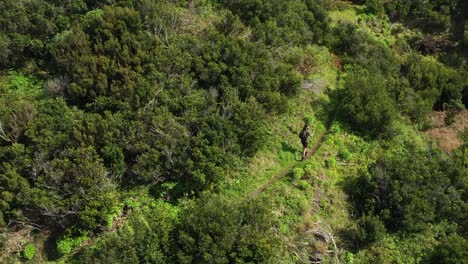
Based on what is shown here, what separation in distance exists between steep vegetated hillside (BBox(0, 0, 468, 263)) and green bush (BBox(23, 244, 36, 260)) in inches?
2.0

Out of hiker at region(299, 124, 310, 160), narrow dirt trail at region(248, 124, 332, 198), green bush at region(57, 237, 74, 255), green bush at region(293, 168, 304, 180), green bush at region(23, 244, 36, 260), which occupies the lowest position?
green bush at region(23, 244, 36, 260)

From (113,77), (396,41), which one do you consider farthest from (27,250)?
(396,41)

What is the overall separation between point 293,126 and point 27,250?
15.5m

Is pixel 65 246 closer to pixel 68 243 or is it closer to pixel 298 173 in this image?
pixel 68 243

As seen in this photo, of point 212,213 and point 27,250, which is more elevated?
point 212,213

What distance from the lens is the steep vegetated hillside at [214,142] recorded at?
59.2 feet

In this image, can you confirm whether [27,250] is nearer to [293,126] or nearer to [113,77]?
[113,77]

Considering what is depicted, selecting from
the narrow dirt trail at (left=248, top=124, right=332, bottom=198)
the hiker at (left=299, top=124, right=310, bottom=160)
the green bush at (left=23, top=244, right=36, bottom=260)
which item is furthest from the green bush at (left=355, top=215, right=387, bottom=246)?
the green bush at (left=23, top=244, right=36, bottom=260)

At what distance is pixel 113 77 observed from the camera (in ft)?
76.3

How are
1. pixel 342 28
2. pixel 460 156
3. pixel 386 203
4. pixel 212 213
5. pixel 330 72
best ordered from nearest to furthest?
1. pixel 212 213
2. pixel 386 203
3. pixel 460 156
4. pixel 330 72
5. pixel 342 28

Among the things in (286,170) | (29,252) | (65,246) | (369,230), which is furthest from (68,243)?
(369,230)

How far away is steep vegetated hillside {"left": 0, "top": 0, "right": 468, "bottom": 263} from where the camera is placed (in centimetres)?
1805

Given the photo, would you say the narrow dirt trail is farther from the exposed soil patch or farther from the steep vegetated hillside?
the exposed soil patch

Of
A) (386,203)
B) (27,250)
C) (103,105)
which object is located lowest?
(27,250)
